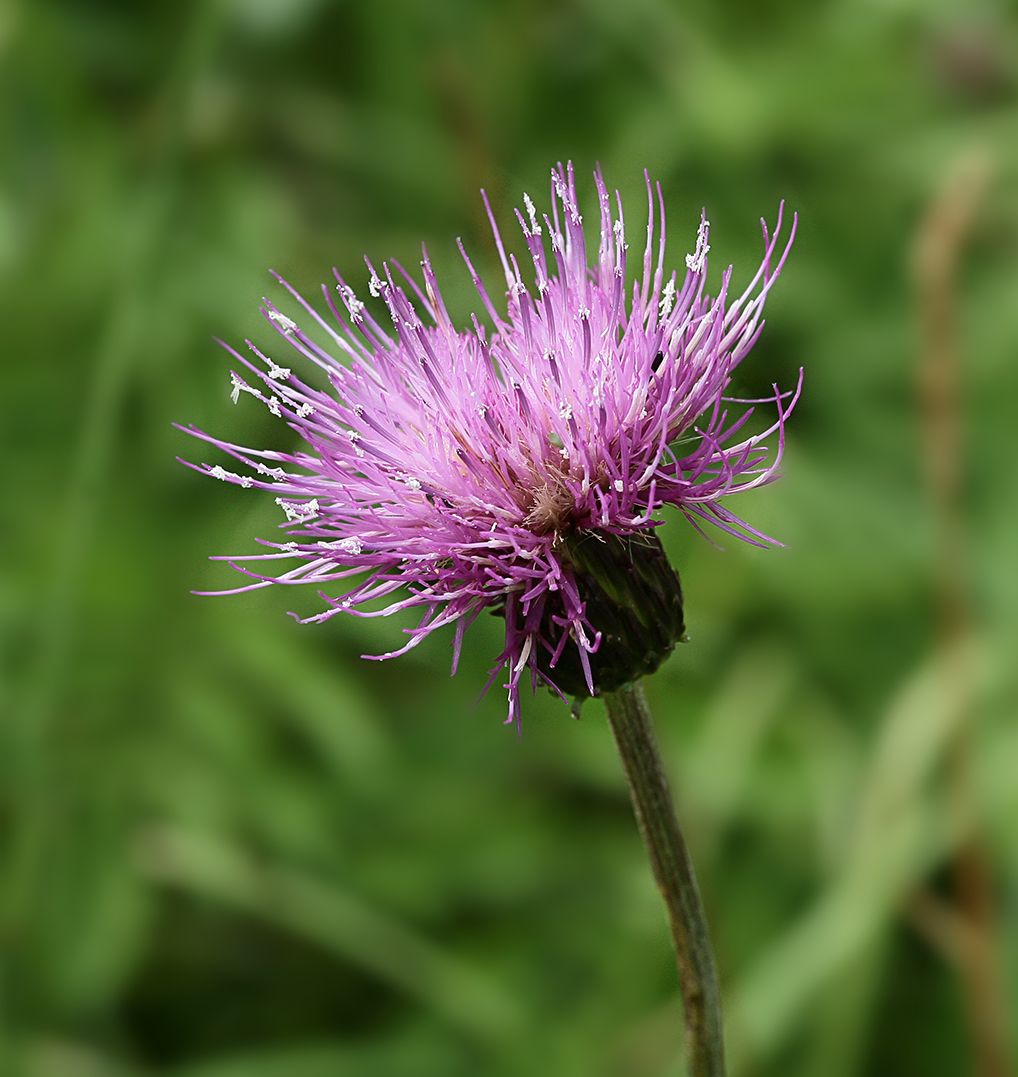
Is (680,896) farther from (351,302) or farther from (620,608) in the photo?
(351,302)

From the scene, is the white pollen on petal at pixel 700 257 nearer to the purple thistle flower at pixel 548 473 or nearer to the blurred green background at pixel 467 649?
the purple thistle flower at pixel 548 473

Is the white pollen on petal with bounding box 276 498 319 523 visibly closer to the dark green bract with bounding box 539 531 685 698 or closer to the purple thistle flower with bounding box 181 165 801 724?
the purple thistle flower with bounding box 181 165 801 724

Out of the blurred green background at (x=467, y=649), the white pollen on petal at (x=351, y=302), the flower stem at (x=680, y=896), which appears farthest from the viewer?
the blurred green background at (x=467, y=649)

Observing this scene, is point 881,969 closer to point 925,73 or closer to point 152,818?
point 152,818

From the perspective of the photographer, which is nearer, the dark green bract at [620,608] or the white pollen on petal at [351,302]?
the dark green bract at [620,608]

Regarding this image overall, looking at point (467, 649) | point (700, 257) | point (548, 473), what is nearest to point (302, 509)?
point (548, 473)

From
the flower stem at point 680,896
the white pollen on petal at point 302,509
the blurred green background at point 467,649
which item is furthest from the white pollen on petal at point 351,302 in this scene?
the blurred green background at point 467,649

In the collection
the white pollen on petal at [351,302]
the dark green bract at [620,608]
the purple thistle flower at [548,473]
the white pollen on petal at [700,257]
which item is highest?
the white pollen on petal at [351,302]
